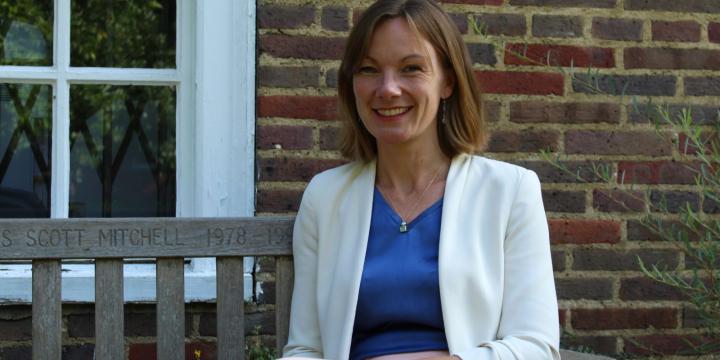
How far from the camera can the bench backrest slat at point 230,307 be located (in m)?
2.94

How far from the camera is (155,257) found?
9.41 feet

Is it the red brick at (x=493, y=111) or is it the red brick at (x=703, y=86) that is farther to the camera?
the red brick at (x=703, y=86)

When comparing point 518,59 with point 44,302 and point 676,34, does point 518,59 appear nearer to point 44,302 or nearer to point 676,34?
point 676,34

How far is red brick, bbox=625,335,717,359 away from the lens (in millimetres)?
3762

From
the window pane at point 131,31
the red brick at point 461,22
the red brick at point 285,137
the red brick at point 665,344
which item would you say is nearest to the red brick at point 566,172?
the red brick at point 461,22

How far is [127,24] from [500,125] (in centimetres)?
121

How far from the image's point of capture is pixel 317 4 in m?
3.47

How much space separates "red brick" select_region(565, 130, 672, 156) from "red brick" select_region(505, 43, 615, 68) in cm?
22

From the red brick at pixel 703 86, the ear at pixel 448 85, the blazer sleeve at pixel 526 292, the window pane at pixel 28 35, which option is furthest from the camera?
the red brick at pixel 703 86

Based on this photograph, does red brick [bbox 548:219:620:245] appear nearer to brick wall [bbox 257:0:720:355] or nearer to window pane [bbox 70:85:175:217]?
brick wall [bbox 257:0:720:355]

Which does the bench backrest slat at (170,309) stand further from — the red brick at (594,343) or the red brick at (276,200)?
the red brick at (594,343)

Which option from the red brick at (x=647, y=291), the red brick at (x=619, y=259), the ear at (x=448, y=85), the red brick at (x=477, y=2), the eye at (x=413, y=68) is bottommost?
the red brick at (x=647, y=291)

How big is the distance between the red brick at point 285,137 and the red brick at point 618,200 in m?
0.95

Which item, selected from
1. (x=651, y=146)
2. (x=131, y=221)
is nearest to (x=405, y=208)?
(x=131, y=221)
